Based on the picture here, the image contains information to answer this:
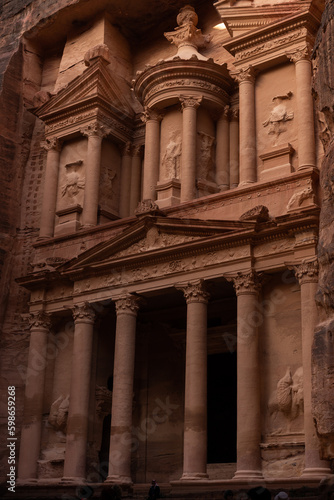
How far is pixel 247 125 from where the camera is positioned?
2084 cm

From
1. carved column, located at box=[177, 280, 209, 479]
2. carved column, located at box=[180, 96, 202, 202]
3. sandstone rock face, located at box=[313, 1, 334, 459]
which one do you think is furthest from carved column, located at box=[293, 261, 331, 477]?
sandstone rock face, located at box=[313, 1, 334, 459]

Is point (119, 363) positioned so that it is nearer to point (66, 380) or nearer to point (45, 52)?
point (66, 380)

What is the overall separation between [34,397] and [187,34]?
1286 centimetres

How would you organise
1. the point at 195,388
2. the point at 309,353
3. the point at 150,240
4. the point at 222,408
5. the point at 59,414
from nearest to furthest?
the point at 309,353 < the point at 195,388 < the point at 150,240 < the point at 222,408 < the point at 59,414

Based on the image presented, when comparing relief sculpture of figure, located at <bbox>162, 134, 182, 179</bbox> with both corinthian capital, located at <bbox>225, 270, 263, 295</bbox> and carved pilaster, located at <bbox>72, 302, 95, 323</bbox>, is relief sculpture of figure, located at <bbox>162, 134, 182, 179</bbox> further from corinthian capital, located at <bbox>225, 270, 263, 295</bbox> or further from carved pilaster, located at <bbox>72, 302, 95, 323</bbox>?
corinthian capital, located at <bbox>225, 270, 263, 295</bbox>

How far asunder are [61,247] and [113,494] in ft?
54.6

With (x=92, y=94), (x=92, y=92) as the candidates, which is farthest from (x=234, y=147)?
(x=92, y=92)

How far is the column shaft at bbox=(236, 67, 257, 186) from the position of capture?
20.4 m

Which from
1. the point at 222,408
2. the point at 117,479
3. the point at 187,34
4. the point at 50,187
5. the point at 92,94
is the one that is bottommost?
the point at 117,479

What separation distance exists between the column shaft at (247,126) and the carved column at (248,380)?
3430 mm

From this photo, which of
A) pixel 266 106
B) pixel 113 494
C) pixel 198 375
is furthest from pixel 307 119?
pixel 113 494

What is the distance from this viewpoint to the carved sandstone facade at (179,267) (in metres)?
17.7

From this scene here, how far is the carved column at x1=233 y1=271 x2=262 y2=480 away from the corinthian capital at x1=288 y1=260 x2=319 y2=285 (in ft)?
4.09

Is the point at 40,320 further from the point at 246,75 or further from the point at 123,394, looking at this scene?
the point at 246,75
